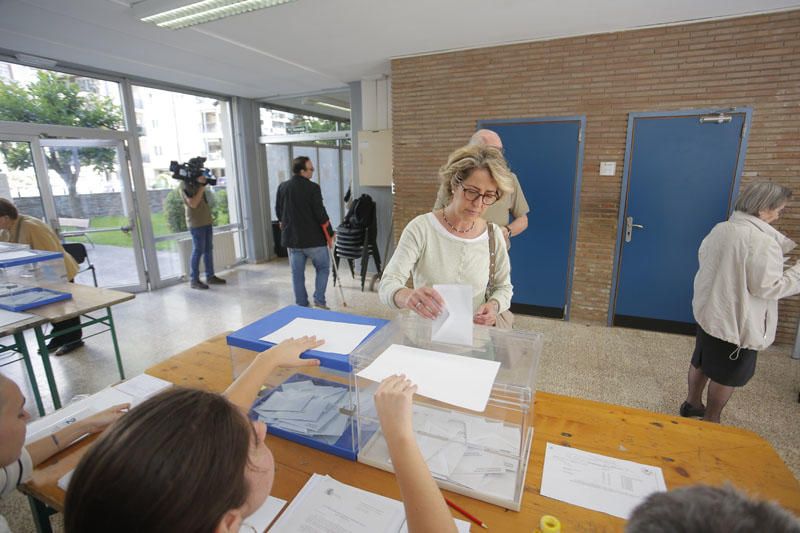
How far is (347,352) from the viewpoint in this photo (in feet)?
A: 3.59

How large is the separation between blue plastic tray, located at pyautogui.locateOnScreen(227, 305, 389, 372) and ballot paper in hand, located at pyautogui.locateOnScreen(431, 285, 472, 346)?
219mm

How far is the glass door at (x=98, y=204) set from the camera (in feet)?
14.7

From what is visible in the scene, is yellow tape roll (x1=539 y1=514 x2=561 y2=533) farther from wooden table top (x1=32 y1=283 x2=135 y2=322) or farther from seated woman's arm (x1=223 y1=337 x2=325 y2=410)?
wooden table top (x1=32 y1=283 x2=135 y2=322)

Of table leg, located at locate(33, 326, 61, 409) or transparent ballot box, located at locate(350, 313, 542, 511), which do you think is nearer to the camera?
transparent ballot box, located at locate(350, 313, 542, 511)

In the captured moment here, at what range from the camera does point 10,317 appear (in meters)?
2.20

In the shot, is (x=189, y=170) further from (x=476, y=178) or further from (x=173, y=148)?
(x=476, y=178)

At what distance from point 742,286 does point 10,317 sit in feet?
13.2

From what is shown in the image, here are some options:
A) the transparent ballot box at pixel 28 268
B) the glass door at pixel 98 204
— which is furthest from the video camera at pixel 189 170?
the transparent ballot box at pixel 28 268

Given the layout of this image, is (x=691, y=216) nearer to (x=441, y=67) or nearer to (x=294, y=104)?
(x=441, y=67)

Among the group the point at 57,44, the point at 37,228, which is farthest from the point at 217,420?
the point at 57,44

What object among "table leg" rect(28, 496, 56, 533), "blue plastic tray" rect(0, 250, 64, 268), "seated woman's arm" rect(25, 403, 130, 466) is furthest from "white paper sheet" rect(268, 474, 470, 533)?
"blue plastic tray" rect(0, 250, 64, 268)

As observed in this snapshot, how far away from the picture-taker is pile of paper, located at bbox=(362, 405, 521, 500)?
934mm

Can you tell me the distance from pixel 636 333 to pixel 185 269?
6.12 metres

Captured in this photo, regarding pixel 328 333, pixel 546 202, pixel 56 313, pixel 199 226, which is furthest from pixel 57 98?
pixel 546 202
